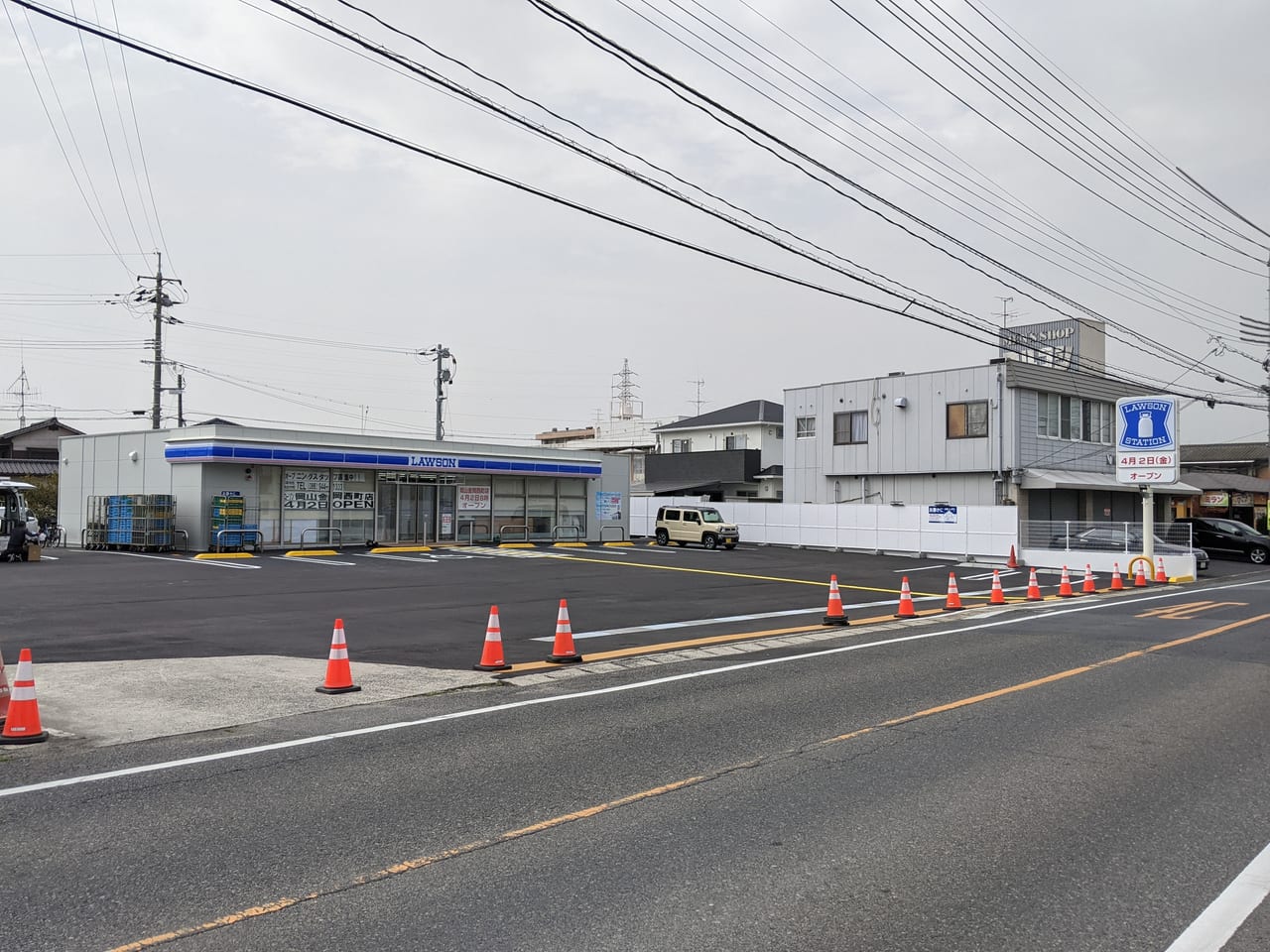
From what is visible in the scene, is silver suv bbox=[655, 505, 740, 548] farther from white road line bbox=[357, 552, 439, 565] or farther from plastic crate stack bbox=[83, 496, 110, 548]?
plastic crate stack bbox=[83, 496, 110, 548]

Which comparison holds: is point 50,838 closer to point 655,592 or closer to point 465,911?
point 465,911

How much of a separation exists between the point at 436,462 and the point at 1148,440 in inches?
957

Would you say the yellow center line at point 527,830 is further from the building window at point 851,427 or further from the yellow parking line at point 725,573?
the building window at point 851,427

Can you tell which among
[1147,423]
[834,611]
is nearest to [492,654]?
[834,611]

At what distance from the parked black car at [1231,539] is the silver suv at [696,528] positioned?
725 inches

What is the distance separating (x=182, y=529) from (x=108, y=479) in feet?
19.6

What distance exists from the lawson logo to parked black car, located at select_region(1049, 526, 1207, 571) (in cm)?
2180

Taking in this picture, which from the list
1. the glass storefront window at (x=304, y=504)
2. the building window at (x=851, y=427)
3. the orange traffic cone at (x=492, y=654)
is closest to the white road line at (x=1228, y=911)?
the orange traffic cone at (x=492, y=654)

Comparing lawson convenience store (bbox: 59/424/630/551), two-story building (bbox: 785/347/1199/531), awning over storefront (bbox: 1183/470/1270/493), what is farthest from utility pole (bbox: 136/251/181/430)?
awning over storefront (bbox: 1183/470/1270/493)

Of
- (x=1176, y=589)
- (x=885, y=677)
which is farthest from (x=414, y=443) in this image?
(x=885, y=677)

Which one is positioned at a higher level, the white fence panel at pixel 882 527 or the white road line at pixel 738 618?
the white fence panel at pixel 882 527

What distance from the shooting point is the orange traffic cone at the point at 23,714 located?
7.88 meters

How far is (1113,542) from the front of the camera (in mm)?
32281

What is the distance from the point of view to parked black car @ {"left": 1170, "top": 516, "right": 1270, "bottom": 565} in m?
40.2
